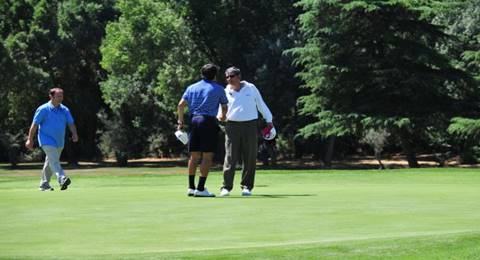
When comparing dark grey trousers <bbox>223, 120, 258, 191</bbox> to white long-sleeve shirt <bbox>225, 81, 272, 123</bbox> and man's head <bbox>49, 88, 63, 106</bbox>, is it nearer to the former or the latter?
white long-sleeve shirt <bbox>225, 81, 272, 123</bbox>

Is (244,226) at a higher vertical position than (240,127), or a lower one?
lower

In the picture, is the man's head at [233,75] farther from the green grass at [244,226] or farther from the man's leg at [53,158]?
the man's leg at [53,158]

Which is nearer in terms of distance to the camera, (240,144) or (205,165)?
(205,165)

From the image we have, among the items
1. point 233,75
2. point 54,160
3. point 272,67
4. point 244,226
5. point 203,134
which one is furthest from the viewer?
point 272,67

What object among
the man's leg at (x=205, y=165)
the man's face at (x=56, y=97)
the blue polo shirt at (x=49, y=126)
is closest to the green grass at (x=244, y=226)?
the man's leg at (x=205, y=165)

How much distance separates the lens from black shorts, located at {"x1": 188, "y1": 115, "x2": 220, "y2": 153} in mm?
14031

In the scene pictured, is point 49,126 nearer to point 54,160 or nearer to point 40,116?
point 40,116

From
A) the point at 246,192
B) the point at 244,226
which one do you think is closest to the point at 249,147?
the point at 246,192

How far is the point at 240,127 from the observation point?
14656mm

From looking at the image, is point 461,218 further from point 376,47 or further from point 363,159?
point 363,159

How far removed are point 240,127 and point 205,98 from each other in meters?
0.86

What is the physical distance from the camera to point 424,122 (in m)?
45.9

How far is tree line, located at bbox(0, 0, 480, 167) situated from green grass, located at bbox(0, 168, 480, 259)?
32.0 meters

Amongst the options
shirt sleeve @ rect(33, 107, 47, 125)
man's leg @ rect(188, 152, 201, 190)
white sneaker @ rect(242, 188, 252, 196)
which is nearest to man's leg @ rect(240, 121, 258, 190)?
white sneaker @ rect(242, 188, 252, 196)
